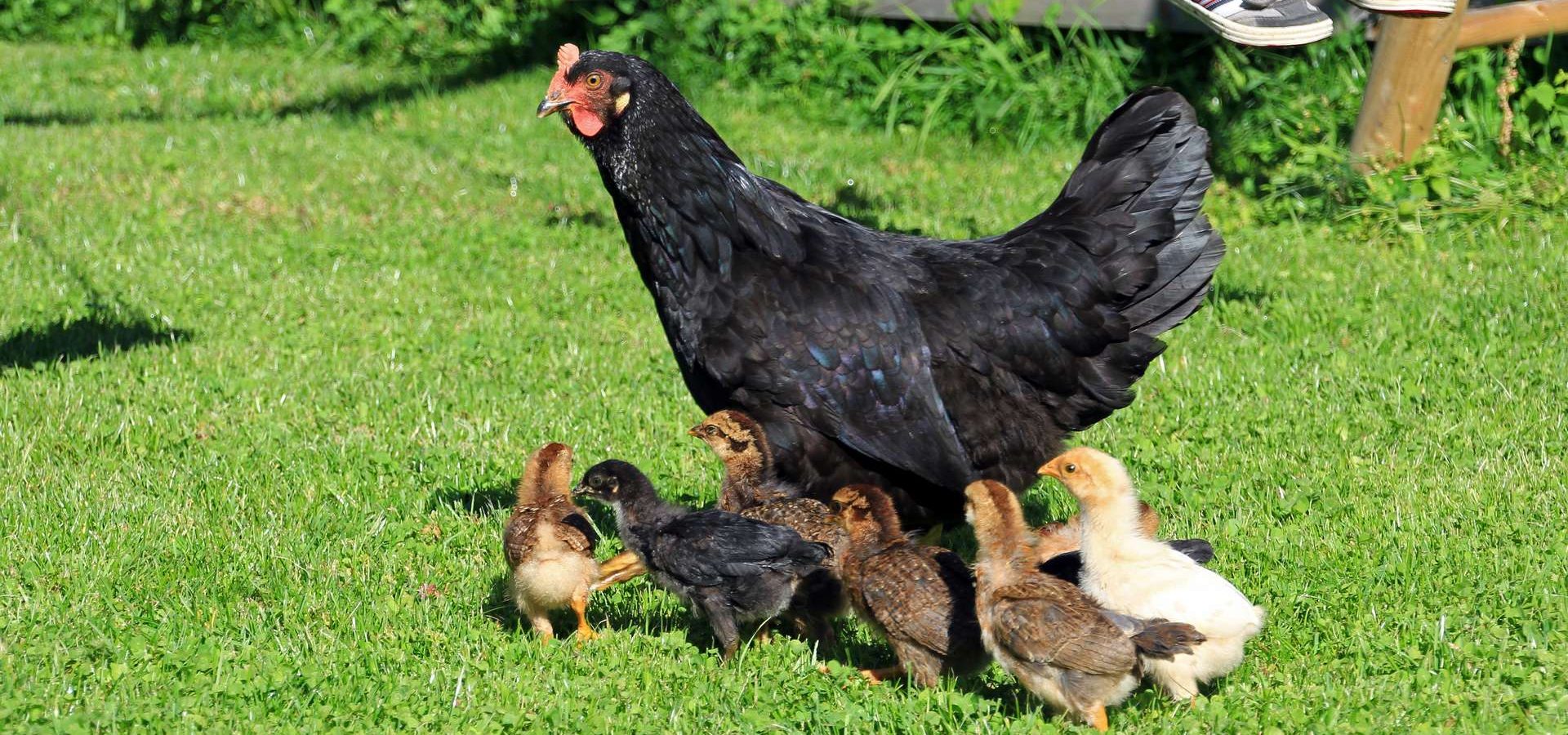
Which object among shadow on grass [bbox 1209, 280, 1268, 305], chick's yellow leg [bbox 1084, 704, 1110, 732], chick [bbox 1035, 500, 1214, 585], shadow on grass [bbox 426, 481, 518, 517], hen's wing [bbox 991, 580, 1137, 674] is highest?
hen's wing [bbox 991, 580, 1137, 674]

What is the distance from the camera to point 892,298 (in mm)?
5469

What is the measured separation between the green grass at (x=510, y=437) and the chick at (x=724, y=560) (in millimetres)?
185

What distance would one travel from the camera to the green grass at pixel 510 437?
4504 millimetres

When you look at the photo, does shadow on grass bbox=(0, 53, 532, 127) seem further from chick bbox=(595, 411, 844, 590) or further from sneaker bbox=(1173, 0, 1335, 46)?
sneaker bbox=(1173, 0, 1335, 46)

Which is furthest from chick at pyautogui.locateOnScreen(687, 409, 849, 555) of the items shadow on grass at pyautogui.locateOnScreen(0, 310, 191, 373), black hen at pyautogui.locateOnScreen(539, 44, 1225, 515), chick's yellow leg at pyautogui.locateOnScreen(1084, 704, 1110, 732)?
shadow on grass at pyautogui.locateOnScreen(0, 310, 191, 373)

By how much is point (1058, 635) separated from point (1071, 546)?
94 cm

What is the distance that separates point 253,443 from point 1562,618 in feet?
17.0

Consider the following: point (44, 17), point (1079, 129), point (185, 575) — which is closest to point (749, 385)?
point (185, 575)

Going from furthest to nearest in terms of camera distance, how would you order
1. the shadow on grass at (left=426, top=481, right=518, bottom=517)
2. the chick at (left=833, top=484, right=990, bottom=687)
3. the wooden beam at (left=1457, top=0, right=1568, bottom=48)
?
1. the wooden beam at (left=1457, top=0, right=1568, bottom=48)
2. the shadow on grass at (left=426, top=481, right=518, bottom=517)
3. the chick at (left=833, top=484, right=990, bottom=687)

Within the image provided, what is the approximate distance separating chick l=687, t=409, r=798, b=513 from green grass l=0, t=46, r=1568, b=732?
1.65ft

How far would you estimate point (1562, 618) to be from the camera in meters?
4.78

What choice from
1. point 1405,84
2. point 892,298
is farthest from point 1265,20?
point 1405,84

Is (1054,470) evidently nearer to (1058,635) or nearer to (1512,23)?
(1058,635)

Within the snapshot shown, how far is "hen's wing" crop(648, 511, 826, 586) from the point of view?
4.66 metres
